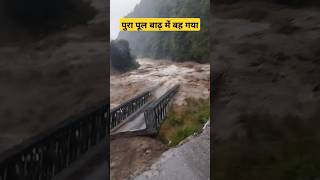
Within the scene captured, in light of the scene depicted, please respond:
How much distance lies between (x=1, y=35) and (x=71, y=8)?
0.56m

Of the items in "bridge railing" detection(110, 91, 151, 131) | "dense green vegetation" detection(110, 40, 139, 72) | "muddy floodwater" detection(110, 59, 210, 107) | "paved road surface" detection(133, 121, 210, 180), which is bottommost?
"paved road surface" detection(133, 121, 210, 180)

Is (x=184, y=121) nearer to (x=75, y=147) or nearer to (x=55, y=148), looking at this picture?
(x=75, y=147)

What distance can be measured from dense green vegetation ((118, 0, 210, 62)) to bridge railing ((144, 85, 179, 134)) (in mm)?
335

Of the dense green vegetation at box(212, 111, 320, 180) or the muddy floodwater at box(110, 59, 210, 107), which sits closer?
the dense green vegetation at box(212, 111, 320, 180)

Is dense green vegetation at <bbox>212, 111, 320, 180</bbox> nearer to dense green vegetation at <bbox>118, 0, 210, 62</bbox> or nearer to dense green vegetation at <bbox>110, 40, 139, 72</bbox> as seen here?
dense green vegetation at <bbox>118, 0, 210, 62</bbox>

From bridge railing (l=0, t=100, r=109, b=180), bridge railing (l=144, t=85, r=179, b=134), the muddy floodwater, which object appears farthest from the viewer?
bridge railing (l=144, t=85, r=179, b=134)

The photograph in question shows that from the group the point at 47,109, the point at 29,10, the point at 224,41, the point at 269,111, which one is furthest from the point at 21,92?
the point at 269,111

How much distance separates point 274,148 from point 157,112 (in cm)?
100

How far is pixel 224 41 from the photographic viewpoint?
283cm

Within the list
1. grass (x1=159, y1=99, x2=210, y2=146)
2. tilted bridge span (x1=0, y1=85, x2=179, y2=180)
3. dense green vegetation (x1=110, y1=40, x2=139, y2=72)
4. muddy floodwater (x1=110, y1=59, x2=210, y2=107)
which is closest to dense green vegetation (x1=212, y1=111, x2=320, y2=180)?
grass (x1=159, y1=99, x2=210, y2=146)

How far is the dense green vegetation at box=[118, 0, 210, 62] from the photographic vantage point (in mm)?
2967

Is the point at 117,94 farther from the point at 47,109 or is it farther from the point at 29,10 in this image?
the point at 29,10

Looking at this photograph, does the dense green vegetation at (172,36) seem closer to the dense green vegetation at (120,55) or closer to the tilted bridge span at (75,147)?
the dense green vegetation at (120,55)

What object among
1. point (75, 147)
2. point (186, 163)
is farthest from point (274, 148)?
point (75, 147)
